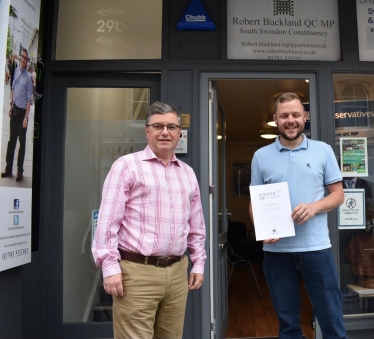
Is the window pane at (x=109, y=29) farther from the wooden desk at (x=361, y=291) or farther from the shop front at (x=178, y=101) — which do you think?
the wooden desk at (x=361, y=291)

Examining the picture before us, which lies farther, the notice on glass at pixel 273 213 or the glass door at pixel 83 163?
the glass door at pixel 83 163

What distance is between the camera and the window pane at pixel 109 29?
323 centimetres

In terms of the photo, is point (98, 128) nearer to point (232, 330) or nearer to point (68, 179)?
point (68, 179)

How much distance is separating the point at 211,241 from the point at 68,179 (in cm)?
132

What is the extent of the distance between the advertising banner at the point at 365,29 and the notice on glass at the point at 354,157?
706mm

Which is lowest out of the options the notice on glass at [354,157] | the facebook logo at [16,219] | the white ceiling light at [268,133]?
the facebook logo at [16,219]

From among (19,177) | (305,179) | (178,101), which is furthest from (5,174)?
(305,179)

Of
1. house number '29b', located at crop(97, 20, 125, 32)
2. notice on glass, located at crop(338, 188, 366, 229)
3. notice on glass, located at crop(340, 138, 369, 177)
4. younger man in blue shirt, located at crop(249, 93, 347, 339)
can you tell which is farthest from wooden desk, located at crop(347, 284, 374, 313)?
house number '29b', located at crop(97, 20, 125, 32)

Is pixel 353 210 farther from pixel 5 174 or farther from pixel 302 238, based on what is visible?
pixel 5 174

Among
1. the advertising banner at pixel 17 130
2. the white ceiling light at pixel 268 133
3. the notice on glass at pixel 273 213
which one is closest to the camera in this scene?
the notice on glass at pixel 273 213

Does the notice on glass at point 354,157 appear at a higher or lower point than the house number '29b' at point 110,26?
lower

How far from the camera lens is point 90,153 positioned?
10.9 feet

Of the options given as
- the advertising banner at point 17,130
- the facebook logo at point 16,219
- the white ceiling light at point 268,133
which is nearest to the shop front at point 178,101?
the advertising banner at point 17,130

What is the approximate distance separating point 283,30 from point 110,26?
1475 mm
